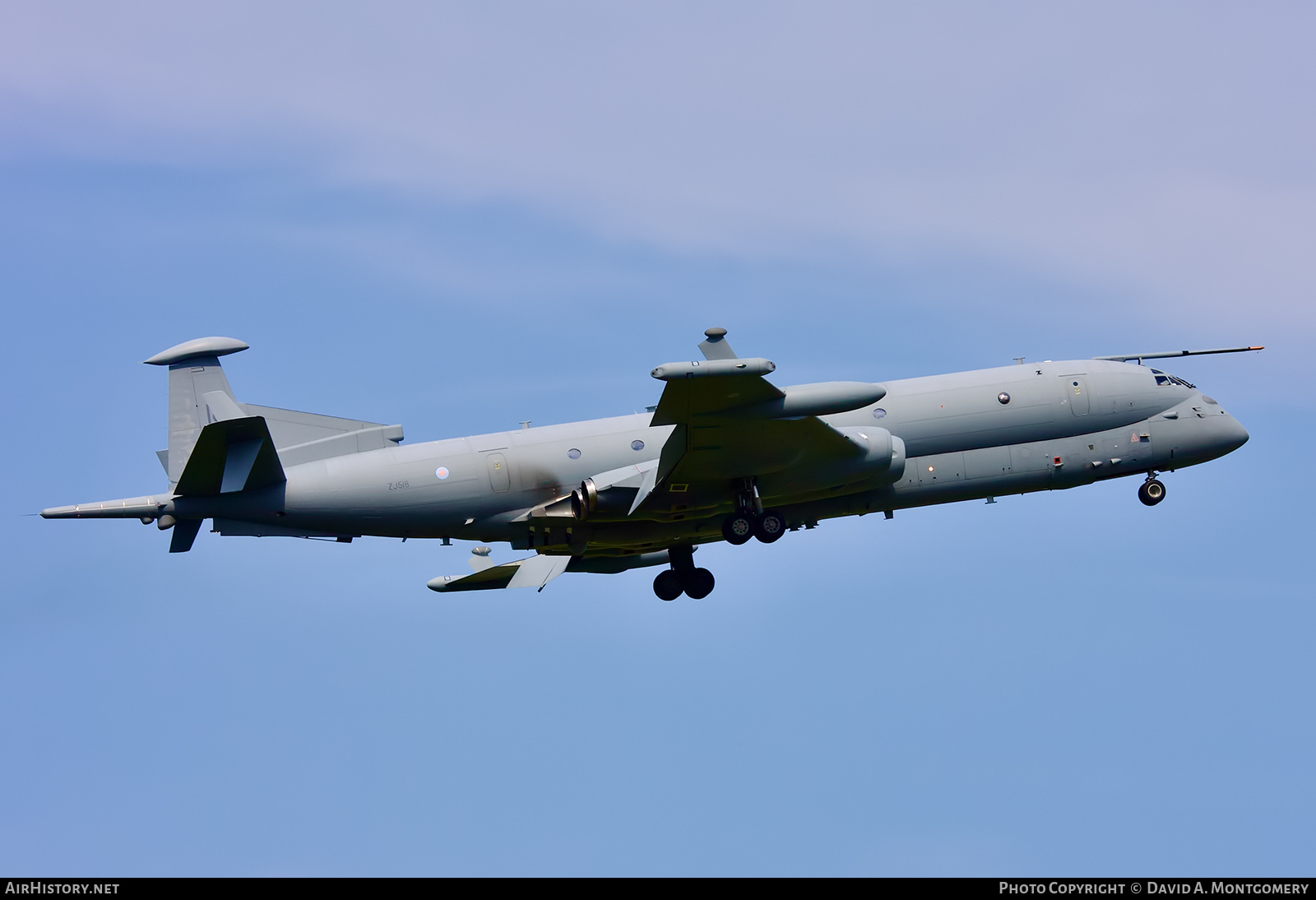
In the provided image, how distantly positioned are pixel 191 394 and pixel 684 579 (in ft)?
43.3

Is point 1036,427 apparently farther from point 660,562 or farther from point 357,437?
point 357,437

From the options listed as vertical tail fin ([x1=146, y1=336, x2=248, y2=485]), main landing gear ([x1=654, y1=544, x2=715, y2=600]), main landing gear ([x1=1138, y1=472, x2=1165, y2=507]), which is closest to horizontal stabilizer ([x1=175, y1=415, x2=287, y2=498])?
vertical tail fin ([x1=146, y1=336, x2=248, y2=485])

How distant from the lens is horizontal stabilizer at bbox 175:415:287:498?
Answer: 31219mm

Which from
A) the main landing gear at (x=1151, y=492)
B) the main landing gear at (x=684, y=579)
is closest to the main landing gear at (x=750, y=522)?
the main landing gear at (x=684, y=579)

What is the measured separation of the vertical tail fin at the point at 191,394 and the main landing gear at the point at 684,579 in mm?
11688

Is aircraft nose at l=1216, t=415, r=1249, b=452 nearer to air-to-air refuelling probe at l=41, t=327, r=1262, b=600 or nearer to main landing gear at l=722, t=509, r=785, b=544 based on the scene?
air-to-air refuelling probe at l=41, t=327, r=1262, b=600

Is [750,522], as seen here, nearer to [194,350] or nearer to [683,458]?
[683,458]

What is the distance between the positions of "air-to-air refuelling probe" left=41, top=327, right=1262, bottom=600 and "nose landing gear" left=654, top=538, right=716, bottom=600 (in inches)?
52.0

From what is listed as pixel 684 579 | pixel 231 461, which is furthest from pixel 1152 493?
pixel 231 461

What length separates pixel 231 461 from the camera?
3170cm

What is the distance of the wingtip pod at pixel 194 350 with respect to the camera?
33.8 meters

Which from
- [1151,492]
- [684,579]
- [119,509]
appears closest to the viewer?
[119,509]
